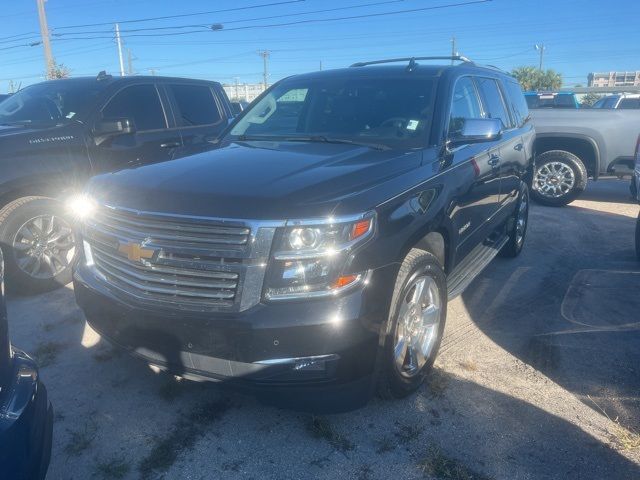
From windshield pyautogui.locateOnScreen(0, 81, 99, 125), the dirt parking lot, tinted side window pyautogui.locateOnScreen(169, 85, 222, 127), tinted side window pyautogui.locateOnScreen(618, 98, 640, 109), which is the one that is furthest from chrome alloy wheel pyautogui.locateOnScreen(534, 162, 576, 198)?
windshield pyautogui.locateOnScreen(0, 81, 99, 125)

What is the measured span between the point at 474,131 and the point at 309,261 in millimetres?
1744

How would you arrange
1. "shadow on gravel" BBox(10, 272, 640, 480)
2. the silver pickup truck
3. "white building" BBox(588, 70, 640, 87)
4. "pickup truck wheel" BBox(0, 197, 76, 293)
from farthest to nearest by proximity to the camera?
"white building" BBox(588, 70, 640, 87) → the silver pickup truck → "pickup truck wheel" BBox(0, 197, 76, 293) → "shadow on gravel" BBox(10, 272, 640, 480)

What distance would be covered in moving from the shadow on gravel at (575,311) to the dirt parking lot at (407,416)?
2cm

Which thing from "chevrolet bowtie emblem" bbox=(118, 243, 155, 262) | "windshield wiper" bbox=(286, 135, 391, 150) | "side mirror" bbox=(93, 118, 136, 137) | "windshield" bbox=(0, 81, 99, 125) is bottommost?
"chevrolet bowtie emblem" bbox=(118, 243, 155, 262)

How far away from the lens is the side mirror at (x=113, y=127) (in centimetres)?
488

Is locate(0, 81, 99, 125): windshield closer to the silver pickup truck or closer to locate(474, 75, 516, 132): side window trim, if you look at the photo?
locate(474, 75, 516, 132): side window trim

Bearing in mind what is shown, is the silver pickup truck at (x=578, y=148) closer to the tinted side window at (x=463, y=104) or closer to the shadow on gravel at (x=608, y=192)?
the shadow on gravel at (x=608, y=192)

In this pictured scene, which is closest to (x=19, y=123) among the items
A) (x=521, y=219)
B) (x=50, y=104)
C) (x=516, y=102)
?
(x=50, y=104)

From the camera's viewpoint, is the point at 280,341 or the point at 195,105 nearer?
the point at 280,341

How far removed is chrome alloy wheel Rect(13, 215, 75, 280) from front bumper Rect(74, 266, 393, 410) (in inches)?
99.2

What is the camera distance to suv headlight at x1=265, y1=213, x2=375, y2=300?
7.75 ft

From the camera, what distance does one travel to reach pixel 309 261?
2377mm

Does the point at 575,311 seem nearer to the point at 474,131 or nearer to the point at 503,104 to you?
the point at 474,131

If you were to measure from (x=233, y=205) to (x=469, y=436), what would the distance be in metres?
1.75
